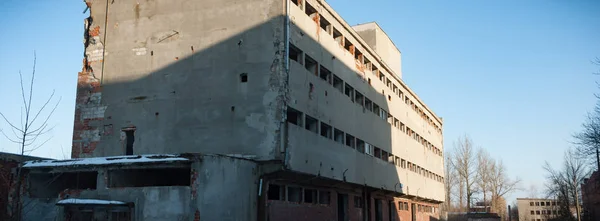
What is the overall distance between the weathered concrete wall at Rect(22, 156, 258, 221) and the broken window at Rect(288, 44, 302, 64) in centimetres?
577

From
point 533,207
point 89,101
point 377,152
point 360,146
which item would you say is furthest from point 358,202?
point 533,207

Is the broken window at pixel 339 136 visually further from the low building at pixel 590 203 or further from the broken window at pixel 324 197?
the low building at pixel 590 203

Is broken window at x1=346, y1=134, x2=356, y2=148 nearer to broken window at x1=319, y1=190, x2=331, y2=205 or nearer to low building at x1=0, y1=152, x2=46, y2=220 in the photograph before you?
broken window at x1=319, y1=190, x2=331, y2=205

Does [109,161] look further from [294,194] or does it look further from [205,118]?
[294,194]

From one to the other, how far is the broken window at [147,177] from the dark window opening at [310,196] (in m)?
5.56

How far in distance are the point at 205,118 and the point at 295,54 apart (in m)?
4.87

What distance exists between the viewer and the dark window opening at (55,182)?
19625 mm

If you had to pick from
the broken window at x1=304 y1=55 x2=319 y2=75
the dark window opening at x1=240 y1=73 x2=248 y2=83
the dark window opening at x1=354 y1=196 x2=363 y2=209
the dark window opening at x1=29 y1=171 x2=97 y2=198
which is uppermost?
the broken window at x1=304 y1=55 x2=319 y2=75

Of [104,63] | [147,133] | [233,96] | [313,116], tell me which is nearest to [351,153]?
[313,116]

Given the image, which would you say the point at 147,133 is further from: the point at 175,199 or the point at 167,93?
the point at 175,199

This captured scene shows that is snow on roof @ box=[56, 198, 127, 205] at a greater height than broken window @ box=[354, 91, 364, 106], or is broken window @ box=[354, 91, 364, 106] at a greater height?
broken window @ box=[354, 91, 364, 106]

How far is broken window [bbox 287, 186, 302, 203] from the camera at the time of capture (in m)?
22.7

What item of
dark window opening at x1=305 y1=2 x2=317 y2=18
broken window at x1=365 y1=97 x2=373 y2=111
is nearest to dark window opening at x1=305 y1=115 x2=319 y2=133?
dark window opening at x1=305 y1=2 x2=317 y2=18

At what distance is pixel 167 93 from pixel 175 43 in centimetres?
217
